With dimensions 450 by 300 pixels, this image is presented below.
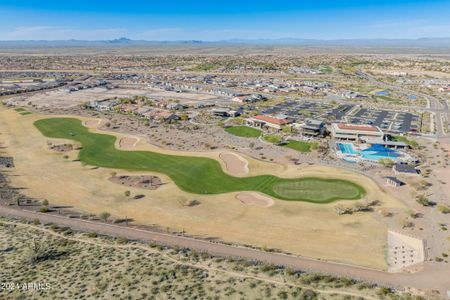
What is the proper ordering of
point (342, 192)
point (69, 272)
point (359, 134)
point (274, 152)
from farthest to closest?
point (359, 134) < point (274, 152) < point (342, 192) < point (69, 272)

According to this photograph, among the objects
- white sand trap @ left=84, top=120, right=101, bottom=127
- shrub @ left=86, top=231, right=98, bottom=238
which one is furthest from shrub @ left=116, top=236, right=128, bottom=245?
white sand trap @ left=84, top=120, right=101, bottom=127

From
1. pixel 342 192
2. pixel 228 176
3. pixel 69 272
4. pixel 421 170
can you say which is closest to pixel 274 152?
pixel 228 176

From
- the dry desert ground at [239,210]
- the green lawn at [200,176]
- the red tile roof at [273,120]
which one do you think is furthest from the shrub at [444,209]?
the red tile roof at [273,120]

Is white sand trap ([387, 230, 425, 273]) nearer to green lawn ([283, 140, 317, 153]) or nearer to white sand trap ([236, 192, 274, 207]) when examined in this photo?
white sand trap ([236, 192, 274, 207])

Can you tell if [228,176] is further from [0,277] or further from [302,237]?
[0,277]

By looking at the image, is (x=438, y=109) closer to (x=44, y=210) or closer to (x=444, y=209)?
(x=444, y=209)

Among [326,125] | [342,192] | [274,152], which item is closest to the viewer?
[342,192]

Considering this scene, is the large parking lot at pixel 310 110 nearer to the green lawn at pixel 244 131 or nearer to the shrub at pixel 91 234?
the green lawn at pixel 244 131
